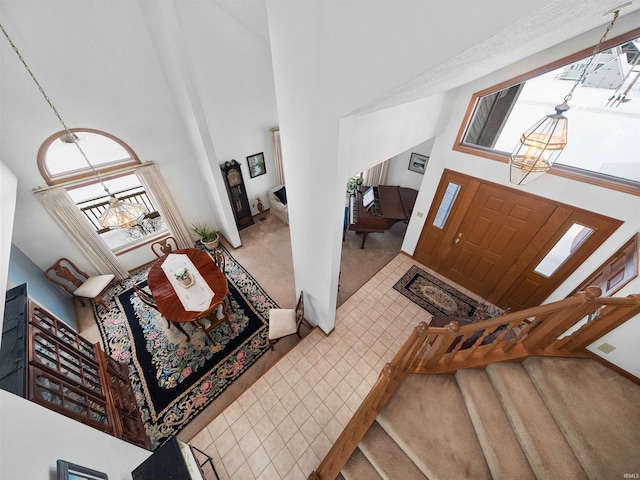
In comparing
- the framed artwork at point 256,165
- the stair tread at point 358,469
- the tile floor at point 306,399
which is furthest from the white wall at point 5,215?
the framed artwork at point 256,165

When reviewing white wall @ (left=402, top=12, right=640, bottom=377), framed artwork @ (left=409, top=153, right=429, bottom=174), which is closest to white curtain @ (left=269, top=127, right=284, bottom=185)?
framed artwork @ (left=409, top=153, right=429, bottom=174)

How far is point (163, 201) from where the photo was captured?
171 inches

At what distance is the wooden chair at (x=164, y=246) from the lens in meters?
4.41

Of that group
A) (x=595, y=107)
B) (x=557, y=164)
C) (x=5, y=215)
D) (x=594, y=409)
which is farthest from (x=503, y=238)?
(x=5, y=215)

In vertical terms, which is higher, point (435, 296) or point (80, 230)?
point (80, 230)

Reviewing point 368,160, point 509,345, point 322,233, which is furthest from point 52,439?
point 509,345

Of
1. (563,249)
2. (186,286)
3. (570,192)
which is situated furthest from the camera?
(186,286)

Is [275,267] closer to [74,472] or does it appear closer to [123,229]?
[123,229]

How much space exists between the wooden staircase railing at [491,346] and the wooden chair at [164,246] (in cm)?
422

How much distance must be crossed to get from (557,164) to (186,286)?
16.9ft

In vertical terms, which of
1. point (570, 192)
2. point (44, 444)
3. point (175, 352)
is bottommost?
point (175, 352)

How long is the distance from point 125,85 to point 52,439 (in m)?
4.17

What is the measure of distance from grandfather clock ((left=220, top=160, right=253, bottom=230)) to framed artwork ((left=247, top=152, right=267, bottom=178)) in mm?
336

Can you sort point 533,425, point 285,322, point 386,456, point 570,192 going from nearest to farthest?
point 533,425, point 386,456, point 570,192, point 285,322
